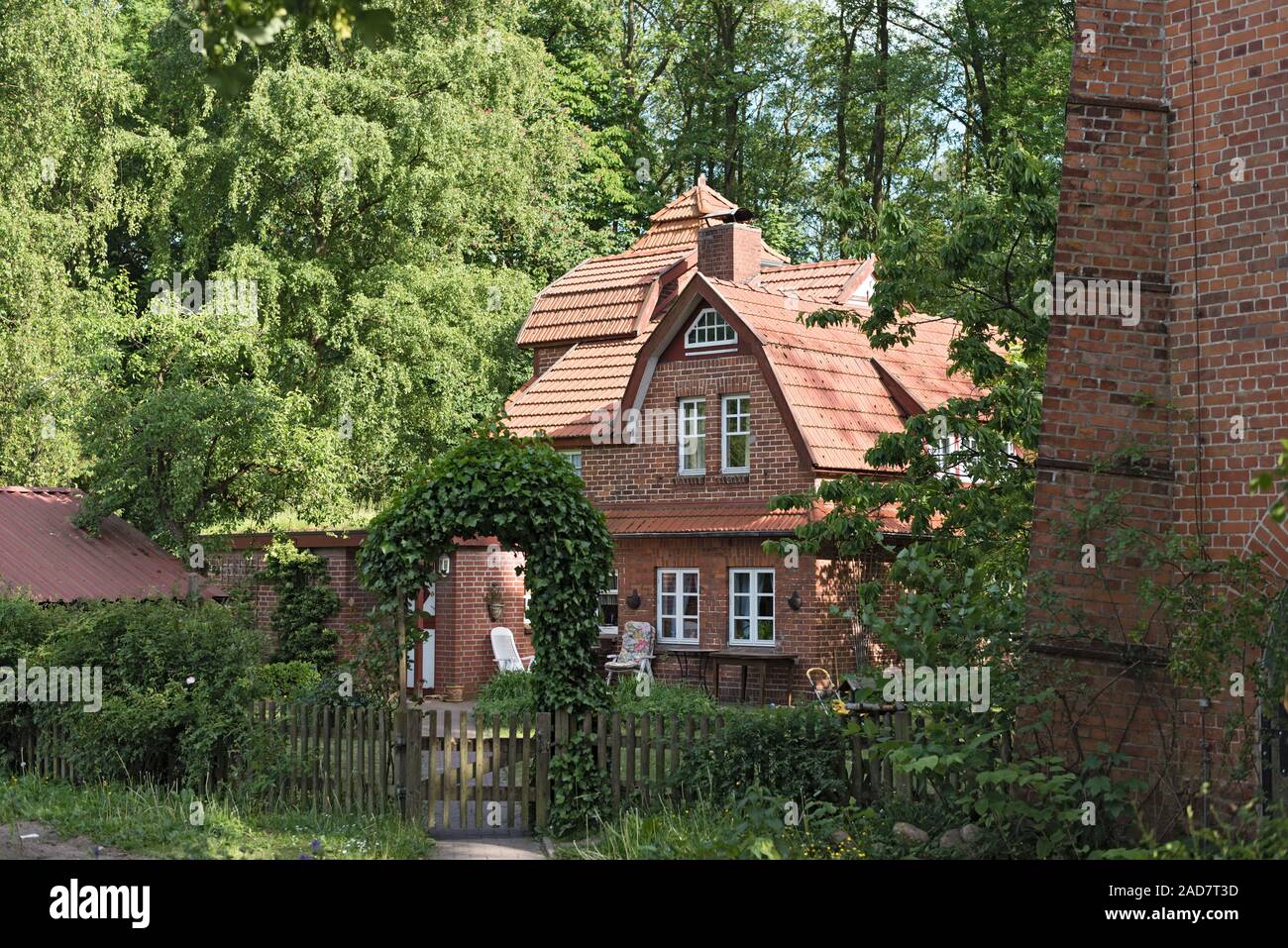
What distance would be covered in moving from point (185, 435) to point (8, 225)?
663 centimetres

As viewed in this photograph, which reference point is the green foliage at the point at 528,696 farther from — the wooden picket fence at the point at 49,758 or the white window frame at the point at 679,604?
the wooden picket fence at the point at 49,758

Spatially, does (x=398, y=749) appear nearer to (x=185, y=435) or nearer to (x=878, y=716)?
(x=878, y=716)

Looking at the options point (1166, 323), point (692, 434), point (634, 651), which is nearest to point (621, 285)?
point (692, 434)

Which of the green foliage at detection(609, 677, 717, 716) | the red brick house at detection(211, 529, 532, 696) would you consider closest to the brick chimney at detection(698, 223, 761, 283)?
the red brick house at detection(211, 529, 532, 696)

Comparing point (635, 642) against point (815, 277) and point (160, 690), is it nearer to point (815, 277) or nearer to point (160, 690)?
point (815, 277)

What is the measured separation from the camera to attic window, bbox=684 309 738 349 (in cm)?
2461

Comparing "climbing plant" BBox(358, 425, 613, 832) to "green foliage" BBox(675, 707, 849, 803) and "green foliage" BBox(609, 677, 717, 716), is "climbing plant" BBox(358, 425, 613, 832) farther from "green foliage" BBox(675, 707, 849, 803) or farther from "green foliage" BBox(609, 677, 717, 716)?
"green foliage" BBox(609, 677, 717, 716)
